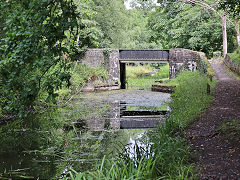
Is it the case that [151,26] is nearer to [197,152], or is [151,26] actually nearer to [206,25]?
[206,25]

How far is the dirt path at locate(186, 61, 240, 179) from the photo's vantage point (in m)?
4.05

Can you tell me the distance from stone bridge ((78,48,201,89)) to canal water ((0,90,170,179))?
919 centimetres

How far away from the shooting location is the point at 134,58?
2123 centimetres

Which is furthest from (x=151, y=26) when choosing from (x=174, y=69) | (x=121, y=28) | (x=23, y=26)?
(x=23, y=26)

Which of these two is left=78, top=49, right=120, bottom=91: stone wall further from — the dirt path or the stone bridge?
the dirt path

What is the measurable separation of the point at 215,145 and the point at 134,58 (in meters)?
16.3

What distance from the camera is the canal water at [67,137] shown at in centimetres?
552

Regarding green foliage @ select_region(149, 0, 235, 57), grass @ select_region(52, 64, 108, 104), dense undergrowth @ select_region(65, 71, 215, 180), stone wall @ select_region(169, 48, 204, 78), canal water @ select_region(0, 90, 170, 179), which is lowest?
canal water @ select_region(0, 90, 170, 179)

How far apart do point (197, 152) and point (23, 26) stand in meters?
3.35

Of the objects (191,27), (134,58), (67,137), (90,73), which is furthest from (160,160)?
(191,27)

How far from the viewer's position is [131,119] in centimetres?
984

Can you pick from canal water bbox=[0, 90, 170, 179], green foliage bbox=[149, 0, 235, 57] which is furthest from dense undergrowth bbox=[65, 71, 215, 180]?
green foliage bbox=[149, 0, 235, 57]

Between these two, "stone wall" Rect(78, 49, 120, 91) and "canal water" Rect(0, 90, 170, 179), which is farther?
"stone wall" Rect(78, 49, 120, 91)

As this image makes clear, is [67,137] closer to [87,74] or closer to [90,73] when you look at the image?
[87,74]
